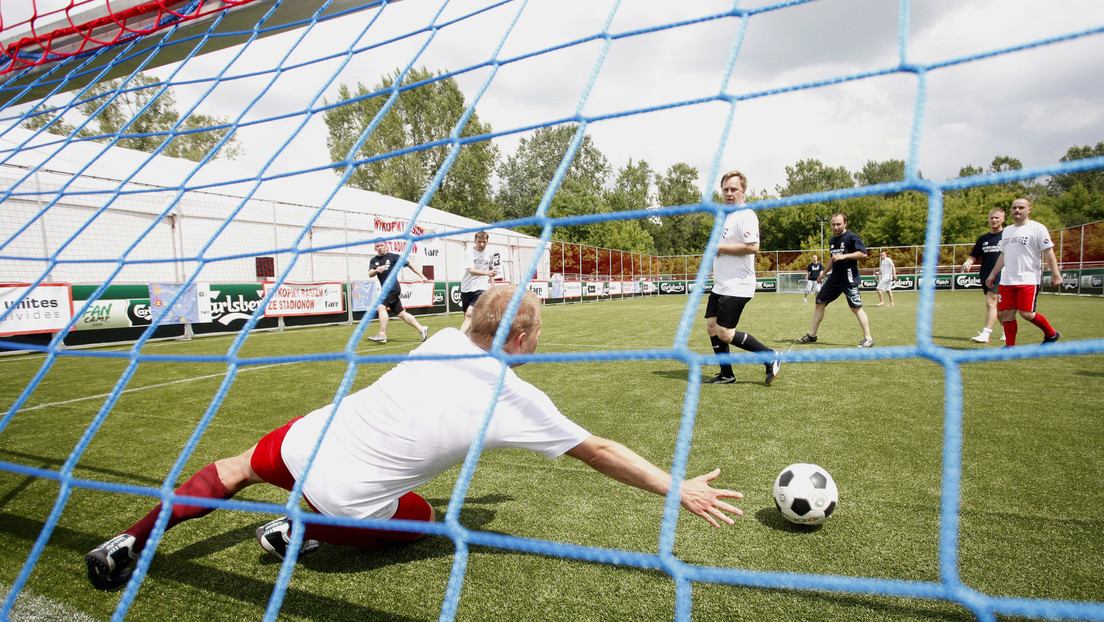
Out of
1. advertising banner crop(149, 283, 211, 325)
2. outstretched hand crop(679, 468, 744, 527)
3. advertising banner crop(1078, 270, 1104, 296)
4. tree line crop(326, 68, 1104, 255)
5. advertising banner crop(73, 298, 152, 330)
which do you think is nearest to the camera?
outstretched hand crop(679, 468, 744, 527)

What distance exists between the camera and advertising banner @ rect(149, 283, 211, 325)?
909 centimetres

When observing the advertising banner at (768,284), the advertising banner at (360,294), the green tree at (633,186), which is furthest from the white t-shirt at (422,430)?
the green tree at (633,186)

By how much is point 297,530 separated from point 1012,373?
559cm

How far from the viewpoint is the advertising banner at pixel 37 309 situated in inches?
282

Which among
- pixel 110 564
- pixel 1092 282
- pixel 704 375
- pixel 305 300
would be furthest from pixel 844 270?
pixel 1092 282

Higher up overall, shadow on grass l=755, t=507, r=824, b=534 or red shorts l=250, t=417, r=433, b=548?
red shorts l=250, t=417, r=433, b=548

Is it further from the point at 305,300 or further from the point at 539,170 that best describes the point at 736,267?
the point at 539,170

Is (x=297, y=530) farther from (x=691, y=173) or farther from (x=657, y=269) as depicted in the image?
(x=691, y=173)

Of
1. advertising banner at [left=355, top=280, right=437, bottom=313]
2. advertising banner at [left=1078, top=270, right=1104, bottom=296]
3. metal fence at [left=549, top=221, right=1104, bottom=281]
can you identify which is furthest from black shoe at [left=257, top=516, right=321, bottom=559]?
advertising banner at [left=1078, top=270, right=1104, bottom=296]

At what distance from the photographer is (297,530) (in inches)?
56.3

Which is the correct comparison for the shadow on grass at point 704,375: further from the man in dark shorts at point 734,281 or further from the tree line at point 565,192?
the tree line at point 565,192

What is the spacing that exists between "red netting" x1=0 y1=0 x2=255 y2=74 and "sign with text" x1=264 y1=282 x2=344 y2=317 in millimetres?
7278

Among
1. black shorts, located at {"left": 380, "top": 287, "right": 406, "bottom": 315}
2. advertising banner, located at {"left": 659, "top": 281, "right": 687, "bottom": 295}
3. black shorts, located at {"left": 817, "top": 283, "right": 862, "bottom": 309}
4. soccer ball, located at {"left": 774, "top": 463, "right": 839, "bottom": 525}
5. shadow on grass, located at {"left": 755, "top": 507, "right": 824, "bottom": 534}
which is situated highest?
black shorts, located at {"left": 817, "top": 283, "right": 862, "bottom": 309}

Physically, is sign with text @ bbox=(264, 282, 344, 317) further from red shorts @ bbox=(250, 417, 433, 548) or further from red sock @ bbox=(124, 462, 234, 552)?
red shorts @ bbox=(250, 417, 433, 548)
